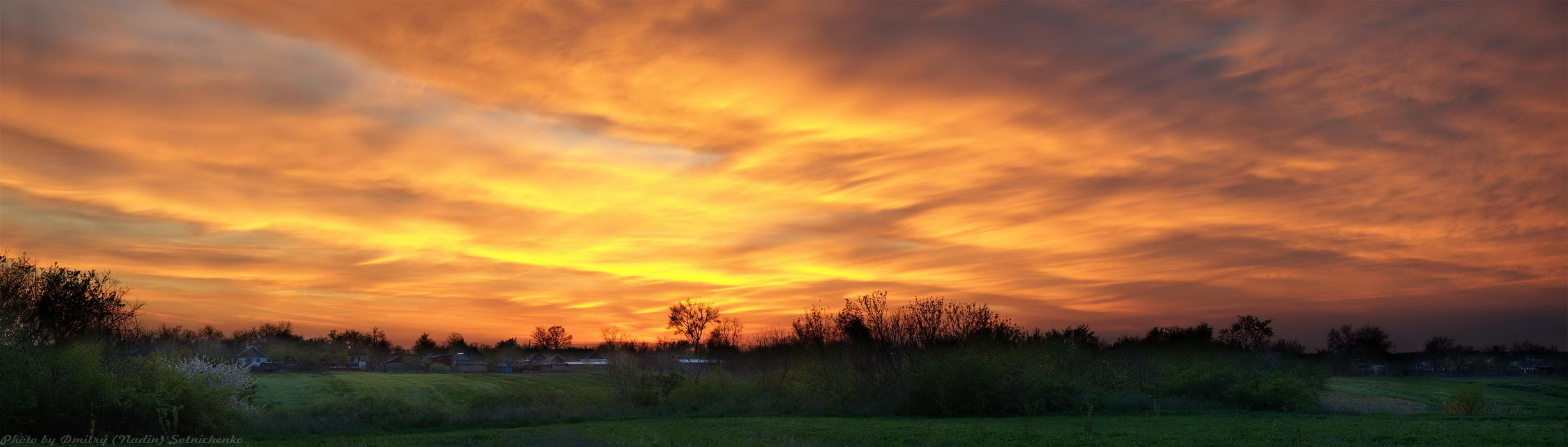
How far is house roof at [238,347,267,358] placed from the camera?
15525 cm

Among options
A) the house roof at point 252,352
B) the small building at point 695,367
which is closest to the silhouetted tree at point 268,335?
the house roof at point 252,352

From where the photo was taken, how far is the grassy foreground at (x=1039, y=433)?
3089 centimetres

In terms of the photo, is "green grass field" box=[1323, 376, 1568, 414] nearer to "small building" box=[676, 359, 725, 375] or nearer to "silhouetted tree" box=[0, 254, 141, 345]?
"small building" box=[676, 359, 725, 375]

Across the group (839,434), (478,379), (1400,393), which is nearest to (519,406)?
(839,434)

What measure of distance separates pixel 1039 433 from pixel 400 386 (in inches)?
3368

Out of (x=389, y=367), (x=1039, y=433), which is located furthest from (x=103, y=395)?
(x=389, y=367)

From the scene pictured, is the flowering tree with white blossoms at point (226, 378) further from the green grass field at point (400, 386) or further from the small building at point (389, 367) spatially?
the small building at point (389, 367)

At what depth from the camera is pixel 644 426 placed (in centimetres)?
4378

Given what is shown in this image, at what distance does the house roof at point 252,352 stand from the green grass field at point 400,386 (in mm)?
Answer: 48831

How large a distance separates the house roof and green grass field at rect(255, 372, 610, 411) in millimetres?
48831

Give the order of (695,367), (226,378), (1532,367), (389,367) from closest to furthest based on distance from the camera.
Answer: (226,378), (695,367), (389,367), (1532,367)

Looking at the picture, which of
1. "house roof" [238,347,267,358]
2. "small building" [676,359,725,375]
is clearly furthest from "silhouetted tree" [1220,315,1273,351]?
"house roof" [238,347,267,358]

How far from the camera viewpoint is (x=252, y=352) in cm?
15825

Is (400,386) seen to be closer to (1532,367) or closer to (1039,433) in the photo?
(1039,433)
